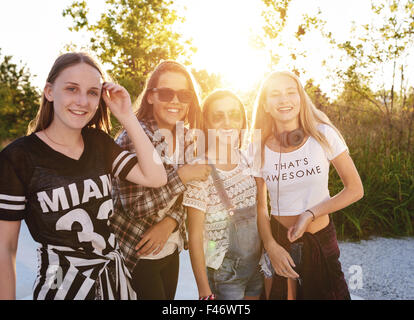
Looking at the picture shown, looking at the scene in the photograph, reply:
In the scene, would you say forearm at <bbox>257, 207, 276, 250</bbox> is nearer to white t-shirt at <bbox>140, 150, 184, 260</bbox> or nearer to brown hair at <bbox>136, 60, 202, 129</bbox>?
white t-shirt at <bbox>140, 150, 184, 260</bbox>

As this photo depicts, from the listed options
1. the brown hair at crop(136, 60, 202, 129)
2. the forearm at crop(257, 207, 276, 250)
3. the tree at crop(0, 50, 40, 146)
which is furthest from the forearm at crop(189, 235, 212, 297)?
the tree at crop(0, 50, 40, 146)

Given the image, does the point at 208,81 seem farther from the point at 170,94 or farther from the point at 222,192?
the point at 222,192

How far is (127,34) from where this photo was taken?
31.8 ft

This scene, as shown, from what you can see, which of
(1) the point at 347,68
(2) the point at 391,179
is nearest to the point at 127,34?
(1) the point at 347,68

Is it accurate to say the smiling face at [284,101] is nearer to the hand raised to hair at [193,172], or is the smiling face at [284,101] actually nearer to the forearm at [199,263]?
the hand raised to hair at [193,172]

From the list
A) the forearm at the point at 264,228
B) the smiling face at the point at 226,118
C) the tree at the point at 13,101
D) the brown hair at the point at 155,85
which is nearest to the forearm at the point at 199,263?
the forearm at the point at 264,228

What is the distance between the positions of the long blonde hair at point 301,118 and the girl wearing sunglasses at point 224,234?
1.08 feet

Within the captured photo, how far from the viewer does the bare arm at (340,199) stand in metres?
2.04

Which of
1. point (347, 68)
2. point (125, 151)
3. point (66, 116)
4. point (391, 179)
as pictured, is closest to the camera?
point (66, 116)

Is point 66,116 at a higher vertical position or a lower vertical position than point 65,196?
higher

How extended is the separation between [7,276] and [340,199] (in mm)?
1786

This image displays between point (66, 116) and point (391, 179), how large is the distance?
608 centimetres
